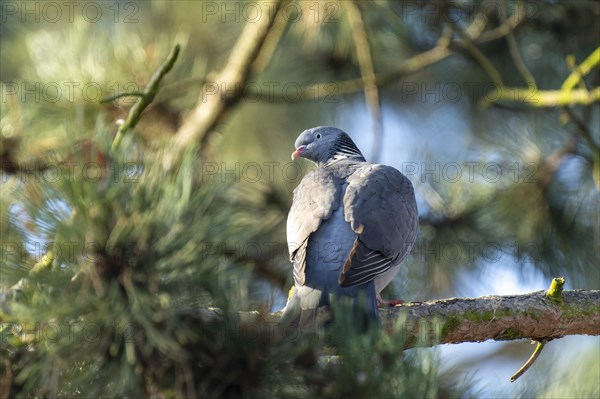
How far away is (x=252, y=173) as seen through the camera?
5754 mm

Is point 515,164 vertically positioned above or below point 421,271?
above

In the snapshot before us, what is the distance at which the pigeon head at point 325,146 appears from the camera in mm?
4984

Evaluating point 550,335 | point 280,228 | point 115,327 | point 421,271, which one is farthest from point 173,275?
point 421,271

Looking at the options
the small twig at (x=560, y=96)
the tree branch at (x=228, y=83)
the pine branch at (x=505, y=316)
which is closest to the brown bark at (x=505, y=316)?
the pine branch at (x=505, y=316)

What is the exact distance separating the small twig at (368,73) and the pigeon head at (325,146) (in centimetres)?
16

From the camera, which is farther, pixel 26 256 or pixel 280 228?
pixel 280 228

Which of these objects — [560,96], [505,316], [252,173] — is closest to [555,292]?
[505,316]

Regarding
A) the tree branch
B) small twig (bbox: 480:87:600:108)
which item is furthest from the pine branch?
the tree branch

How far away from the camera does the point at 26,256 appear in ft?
7.55

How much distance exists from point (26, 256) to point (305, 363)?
2.75 ft

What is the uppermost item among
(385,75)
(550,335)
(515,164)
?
(385,75)

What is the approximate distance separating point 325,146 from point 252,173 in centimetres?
88

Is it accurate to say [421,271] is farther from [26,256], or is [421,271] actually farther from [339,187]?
[26,256]

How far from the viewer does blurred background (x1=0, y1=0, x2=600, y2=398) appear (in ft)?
7.02
